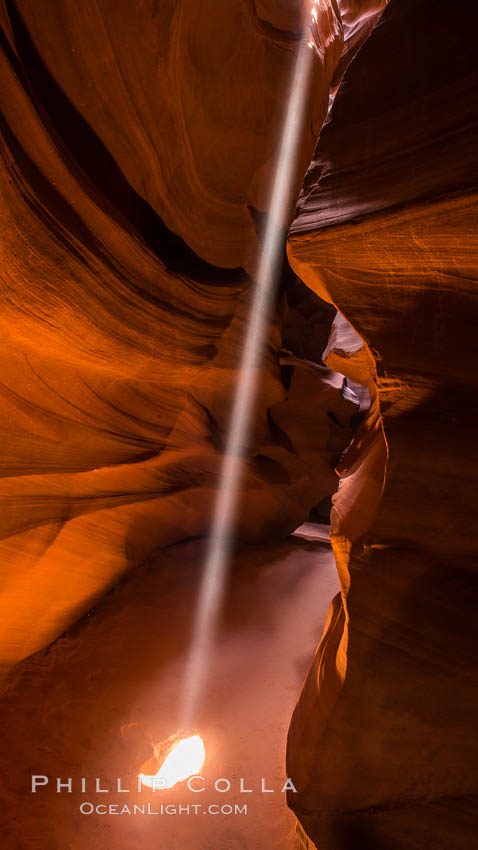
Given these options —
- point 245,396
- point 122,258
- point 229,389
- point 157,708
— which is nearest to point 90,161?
point 122,258

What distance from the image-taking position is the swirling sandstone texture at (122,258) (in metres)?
2.85

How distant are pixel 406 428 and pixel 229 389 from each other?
12.2 feet

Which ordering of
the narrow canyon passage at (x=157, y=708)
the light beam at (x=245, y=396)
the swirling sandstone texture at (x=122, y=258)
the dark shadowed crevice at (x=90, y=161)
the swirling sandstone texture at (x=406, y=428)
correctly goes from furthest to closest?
1. the light beam at (x=245, y=396)
2. the narrow canyon passage at (x=157, y=708)
3. the swirling sandstone texture at (x=122, y=258)
4. the dark shadowed crevice at (x=90, y=161)
5. the swirling sandstone texture at (x=406, y=428)

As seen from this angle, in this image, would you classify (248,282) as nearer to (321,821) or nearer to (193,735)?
(321,821)

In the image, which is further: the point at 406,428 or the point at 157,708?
the point at 157,708

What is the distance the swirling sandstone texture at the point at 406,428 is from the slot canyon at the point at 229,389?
14 millimetres

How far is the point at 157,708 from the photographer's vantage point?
5543mm

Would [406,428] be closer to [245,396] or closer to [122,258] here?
[122,258]

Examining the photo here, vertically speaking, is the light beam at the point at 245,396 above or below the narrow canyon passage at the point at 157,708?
above

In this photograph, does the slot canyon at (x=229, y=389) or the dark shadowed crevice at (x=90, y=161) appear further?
the dark shadowed crevice at (x=90, y=161)

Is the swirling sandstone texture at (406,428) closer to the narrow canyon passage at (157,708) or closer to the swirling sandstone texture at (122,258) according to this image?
the swirling sandstone texture at (122,258)

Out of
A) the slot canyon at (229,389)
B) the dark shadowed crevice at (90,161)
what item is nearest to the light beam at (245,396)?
the slot canyon at (229,389)

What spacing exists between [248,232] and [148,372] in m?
1.72

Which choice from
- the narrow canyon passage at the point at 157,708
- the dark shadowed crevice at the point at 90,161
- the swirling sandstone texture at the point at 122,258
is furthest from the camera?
the narrow canyon passage at the point at 157,708
